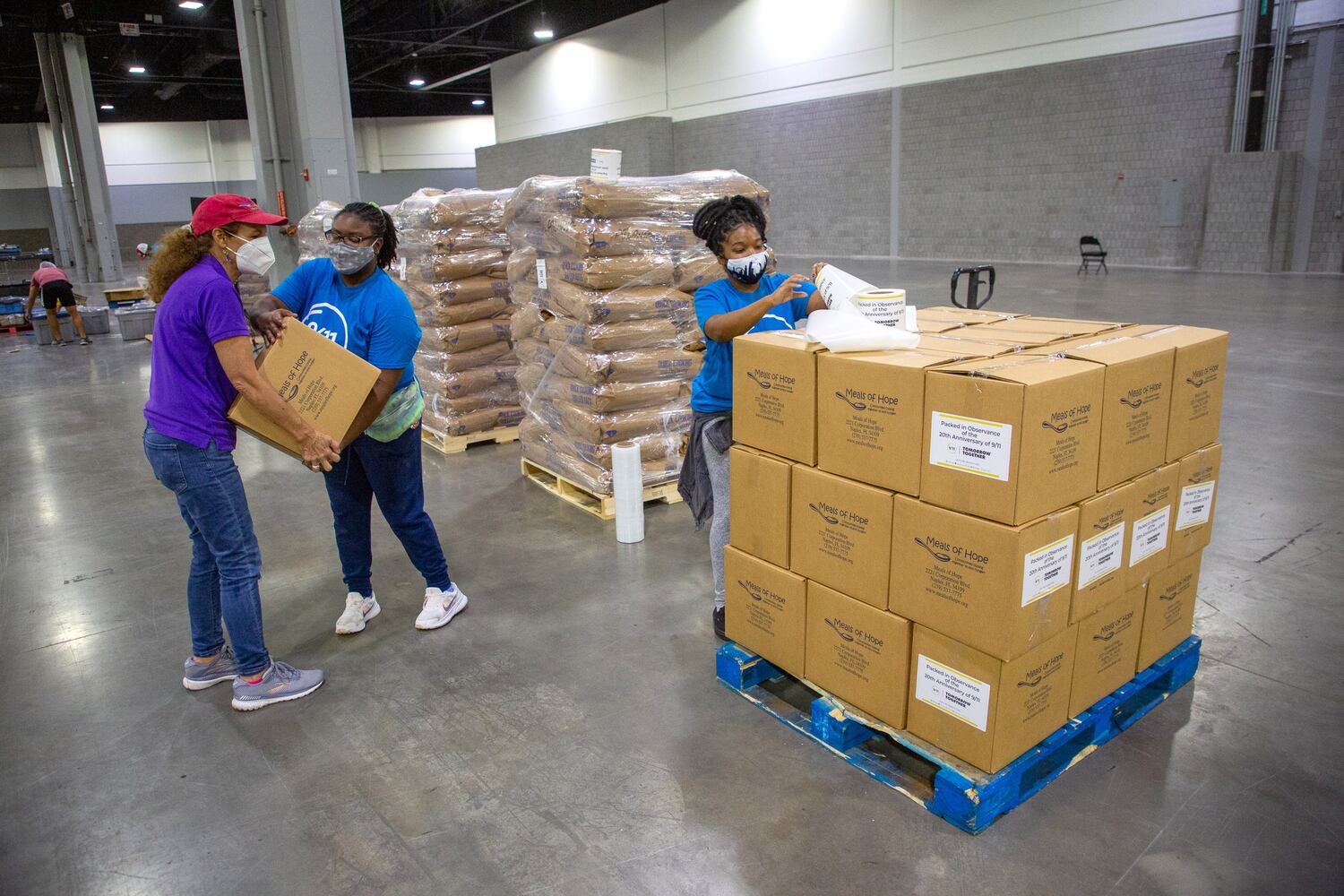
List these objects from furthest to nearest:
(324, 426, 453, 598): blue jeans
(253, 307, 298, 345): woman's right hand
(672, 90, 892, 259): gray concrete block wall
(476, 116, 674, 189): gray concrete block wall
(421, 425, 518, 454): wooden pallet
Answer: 1. (476, 116, 674, 189): gray concrete block wall
2. (672, 90, 892, 259): gray concrete block wall
3. (421, 425, 518, 454): wooden pallet
4. (324, 426, 453, 598): blue jeans
5. (253, 307, 298, 345): woman's right hand

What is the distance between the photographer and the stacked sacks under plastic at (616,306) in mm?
4816

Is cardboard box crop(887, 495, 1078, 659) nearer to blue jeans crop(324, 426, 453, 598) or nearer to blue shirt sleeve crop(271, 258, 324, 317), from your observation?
blue jeans crop(324, 426, 453, 598)

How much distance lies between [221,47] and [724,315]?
23.1 m

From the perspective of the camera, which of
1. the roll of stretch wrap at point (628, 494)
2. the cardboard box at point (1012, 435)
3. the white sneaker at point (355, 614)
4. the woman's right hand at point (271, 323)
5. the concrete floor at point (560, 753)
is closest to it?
the cardboard box at point (1012, 435)

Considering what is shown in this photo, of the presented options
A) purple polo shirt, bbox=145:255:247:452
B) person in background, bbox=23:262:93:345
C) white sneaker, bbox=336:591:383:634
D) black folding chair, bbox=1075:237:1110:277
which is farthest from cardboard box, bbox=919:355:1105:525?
person in background, bbox=23:262:93:345

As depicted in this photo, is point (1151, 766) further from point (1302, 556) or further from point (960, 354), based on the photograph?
point (1302, 556)

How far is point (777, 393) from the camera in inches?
106

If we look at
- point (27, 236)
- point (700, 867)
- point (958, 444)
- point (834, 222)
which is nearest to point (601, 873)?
point (700, 867)

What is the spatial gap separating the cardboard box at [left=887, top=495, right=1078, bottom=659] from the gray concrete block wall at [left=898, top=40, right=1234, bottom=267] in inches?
606

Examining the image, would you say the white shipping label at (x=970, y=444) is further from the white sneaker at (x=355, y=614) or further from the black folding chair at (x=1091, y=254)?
the black folding chair at (x=1091, y=254)

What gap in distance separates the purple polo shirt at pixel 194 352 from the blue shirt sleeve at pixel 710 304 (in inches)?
59.6

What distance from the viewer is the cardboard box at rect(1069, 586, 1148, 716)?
8.12 ft

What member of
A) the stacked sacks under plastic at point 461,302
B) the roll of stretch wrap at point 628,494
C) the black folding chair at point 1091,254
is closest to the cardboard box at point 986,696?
the roll of stretch wrap at point 628,494

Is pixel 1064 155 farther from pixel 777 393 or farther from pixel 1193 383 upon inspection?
pixel 777 393
